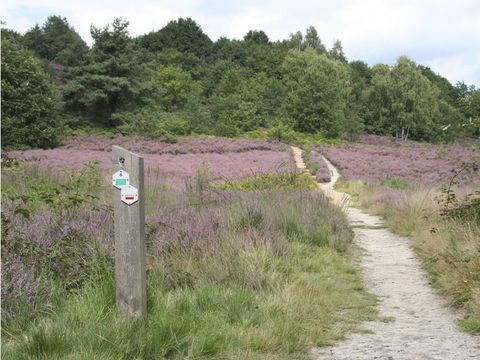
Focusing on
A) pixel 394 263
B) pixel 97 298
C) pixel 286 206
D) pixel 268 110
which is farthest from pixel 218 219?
pixel 268 110

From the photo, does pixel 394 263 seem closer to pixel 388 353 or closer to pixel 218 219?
pixel 218 219

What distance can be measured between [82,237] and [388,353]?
10.6 feet

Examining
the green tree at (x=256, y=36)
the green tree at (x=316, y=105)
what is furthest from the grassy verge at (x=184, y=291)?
the green tree at (x=256, y=36)

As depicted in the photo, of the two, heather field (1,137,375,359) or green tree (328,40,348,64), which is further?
green tree (328,40,348,64)

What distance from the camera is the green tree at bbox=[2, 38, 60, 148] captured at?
33969mm

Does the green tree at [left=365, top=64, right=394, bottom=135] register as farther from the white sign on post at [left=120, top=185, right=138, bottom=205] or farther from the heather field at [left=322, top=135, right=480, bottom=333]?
the white sign on post at [left=120, top=185, right=138, bottom=205]

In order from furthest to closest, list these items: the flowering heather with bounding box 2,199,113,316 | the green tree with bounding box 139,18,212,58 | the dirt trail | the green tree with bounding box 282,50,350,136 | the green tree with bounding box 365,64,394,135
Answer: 1. the green tree with bounding box 139,18,212,58
2. the green tree with bounding box 365,64,394,135
3. the green tree with bounding box 282,50,350,136
4. the flowering heather with bounding box 2,199,113,316
5. the dirt trail

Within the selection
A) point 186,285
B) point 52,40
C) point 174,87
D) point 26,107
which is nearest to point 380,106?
point 174,87

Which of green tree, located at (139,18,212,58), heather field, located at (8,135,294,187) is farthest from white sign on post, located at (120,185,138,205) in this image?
green tree, located at (139,18,212,58)

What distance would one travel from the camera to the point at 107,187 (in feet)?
37.3

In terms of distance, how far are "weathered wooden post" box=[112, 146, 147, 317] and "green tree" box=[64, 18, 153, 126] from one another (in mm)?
42450

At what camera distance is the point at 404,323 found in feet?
16.6

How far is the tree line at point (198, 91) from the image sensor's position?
3659cm

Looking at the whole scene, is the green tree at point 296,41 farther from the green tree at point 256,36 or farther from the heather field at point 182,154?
the heather field at point 182,154
